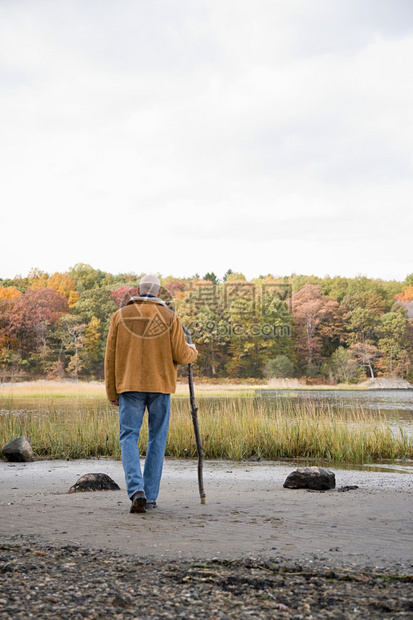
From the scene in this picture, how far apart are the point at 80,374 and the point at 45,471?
46161 mm

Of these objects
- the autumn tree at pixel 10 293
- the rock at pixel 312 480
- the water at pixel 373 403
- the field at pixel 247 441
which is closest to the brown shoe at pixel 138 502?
the rock at pixel 312 480

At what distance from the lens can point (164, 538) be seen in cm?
A: 354

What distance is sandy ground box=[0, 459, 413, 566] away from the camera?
3.31m

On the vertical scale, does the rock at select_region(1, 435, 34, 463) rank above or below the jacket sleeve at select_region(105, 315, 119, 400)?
below

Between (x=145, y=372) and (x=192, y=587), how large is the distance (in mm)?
2089

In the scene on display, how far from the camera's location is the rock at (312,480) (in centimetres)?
563

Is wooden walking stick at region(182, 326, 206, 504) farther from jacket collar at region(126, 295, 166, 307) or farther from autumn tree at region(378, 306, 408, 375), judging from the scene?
autumn tree at region(378, 306, 408, 375)

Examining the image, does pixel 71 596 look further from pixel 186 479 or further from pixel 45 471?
pixel 45 471

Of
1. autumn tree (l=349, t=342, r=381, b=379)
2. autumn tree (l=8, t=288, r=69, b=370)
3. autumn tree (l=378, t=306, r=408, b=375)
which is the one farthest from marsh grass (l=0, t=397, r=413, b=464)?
autumn tree (l=378, t=306, r=408, b=375)

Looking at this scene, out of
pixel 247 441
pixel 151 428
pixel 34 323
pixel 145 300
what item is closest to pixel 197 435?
pixel 151 428

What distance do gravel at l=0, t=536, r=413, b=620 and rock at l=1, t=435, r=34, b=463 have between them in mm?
5370

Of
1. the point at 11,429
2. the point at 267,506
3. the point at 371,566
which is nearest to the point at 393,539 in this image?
the point at 371,566

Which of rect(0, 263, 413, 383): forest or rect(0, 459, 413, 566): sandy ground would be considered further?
rect(0, 263, 413, 383): forest

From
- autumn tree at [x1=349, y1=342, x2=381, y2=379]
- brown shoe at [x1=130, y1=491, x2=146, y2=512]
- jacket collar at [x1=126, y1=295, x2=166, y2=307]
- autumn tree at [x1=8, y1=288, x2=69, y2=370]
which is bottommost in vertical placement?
autumn tree at [x1=349, y1=342, x2=381, y2=379]
